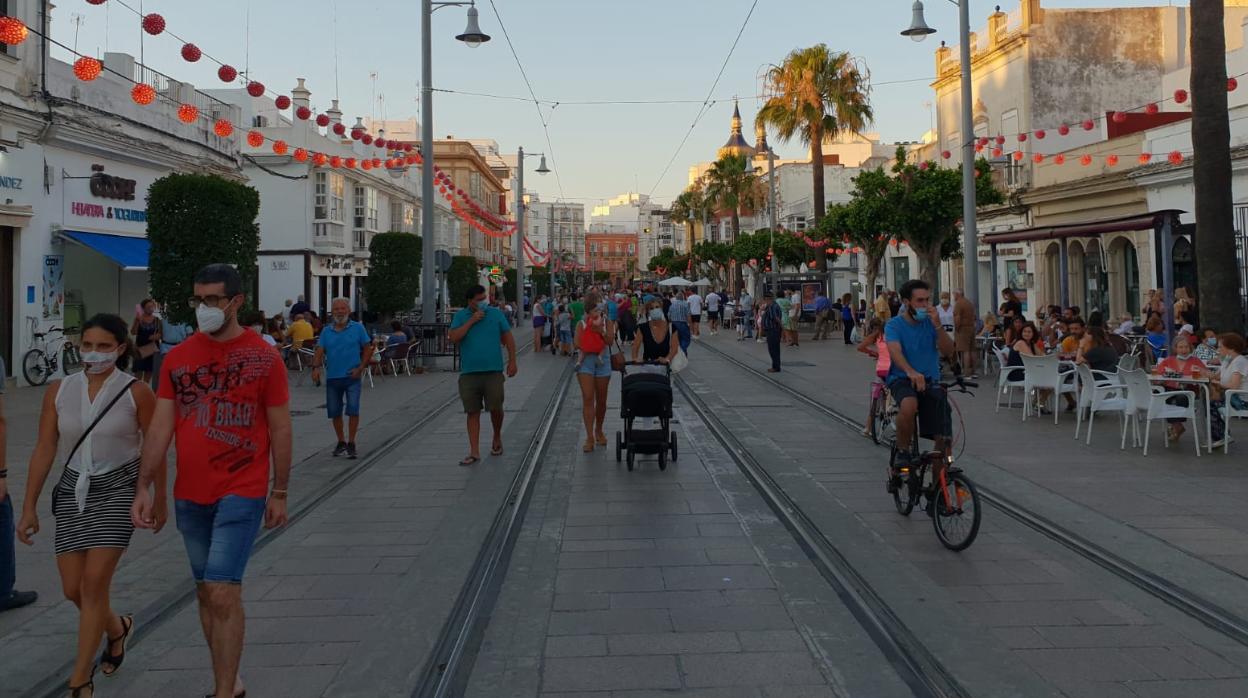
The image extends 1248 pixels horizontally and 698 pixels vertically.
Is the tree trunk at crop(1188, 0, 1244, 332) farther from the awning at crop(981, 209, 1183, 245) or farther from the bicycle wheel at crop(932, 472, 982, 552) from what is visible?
the bicycle wheel at crop(932, 472, 982, 552)

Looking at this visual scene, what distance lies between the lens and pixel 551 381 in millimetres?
20266

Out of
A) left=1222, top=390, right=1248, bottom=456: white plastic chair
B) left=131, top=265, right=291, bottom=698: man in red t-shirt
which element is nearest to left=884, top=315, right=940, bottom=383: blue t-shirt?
left=131, top=265, right=291, bottom=698: man in red t-shirt

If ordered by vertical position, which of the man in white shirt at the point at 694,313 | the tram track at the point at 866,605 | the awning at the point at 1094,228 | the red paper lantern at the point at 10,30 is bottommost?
the tram track at the point at 866,605

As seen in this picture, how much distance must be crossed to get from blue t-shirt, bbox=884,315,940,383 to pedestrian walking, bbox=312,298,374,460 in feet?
18.9

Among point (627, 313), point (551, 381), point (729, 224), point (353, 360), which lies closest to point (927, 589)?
point (353, 360)

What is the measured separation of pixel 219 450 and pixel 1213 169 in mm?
13195

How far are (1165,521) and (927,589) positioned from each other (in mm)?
2773

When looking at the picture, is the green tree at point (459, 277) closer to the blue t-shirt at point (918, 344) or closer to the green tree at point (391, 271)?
the green tree at point (391, 271)

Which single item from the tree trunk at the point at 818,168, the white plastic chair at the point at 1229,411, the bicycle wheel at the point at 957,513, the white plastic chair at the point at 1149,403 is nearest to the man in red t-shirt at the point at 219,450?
the bicycle wheel at the point at 957,513

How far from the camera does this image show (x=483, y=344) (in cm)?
1055

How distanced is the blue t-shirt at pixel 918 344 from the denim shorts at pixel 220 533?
478 centimetres

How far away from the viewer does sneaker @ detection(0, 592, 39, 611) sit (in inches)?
225

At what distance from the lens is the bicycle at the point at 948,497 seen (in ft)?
21.9

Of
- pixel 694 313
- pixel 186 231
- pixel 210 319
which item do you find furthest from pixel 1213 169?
pixel 694 313
